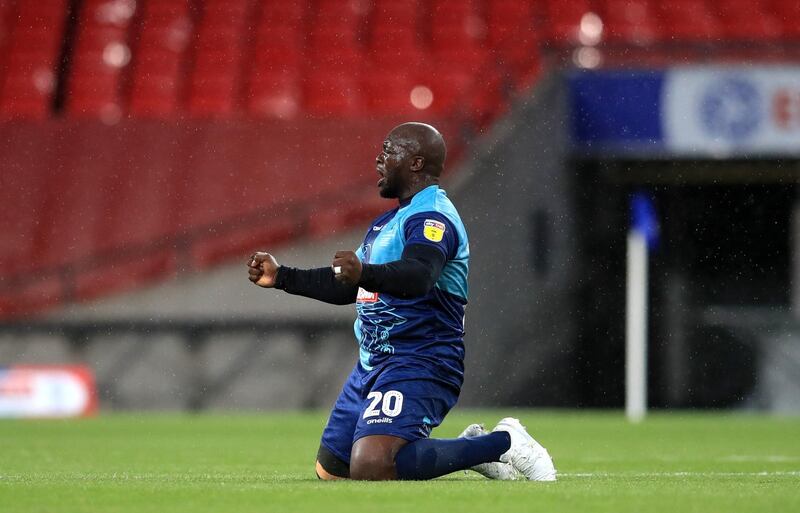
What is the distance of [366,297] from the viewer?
6.86 metres

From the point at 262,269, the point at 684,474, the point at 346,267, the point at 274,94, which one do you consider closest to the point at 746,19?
the point at 274,94

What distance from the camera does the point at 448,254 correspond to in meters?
6.61

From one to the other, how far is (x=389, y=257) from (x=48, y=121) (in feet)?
43.3

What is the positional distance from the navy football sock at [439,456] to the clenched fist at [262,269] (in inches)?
37.8

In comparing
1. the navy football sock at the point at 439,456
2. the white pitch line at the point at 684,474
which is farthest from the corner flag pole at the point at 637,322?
the navy football sock at the point at 439,456

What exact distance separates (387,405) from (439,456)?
1.07 ft

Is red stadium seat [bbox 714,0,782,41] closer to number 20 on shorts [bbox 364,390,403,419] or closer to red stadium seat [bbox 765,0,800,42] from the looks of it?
red stadium seat [bbox 765,0,800,42]

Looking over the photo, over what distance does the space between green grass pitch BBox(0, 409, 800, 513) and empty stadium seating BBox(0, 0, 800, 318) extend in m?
3.36

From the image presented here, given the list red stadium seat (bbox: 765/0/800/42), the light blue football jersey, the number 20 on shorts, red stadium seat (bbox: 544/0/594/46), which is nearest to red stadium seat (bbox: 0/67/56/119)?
red stadium seat (bbox: 544/0/594/46)

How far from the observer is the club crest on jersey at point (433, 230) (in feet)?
21.2

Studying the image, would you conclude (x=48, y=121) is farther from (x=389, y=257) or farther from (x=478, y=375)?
(x=389, y=257)

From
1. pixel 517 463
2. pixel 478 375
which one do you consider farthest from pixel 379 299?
pixel 478 375

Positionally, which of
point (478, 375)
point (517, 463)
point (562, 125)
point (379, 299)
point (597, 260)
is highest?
point (562, 125)

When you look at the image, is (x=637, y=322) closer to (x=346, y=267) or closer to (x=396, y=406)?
(x=396, y=406)
